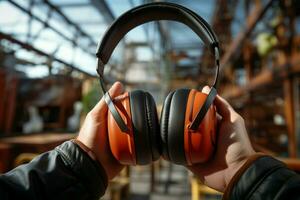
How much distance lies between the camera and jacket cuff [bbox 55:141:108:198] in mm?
463

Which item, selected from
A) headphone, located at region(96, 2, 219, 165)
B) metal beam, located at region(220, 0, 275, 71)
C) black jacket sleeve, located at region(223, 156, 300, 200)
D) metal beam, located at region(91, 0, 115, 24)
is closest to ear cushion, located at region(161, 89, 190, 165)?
headphone, located at region(96, 2, 219, 165)

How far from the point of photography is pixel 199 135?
0.44 meters

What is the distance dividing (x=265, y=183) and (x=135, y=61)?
14.1 feet

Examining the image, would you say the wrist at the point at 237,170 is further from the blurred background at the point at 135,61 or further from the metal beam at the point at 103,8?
the metal beam at the point at 103,8

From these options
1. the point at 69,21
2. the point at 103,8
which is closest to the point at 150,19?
the point at 103,8

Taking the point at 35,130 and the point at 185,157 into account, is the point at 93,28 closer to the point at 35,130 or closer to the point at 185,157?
the point at 35,130

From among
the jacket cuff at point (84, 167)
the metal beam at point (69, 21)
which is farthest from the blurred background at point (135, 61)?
the jacket cuff at point (84, 167)

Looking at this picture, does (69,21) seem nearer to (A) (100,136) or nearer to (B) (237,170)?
(A) (100,136)

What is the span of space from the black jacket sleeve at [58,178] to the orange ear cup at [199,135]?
173 millimetres

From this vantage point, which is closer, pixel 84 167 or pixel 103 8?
pixel 84 167

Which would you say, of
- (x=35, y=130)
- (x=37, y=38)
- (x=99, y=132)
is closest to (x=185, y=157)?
→ (x=99, y=132)

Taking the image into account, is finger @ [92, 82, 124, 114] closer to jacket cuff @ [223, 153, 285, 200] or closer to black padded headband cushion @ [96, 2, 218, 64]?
black padded headband cushion @ [96, 2, 218, 64]

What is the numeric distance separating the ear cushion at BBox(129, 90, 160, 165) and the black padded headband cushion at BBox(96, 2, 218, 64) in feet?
0.42

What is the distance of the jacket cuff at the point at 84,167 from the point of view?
463mm
